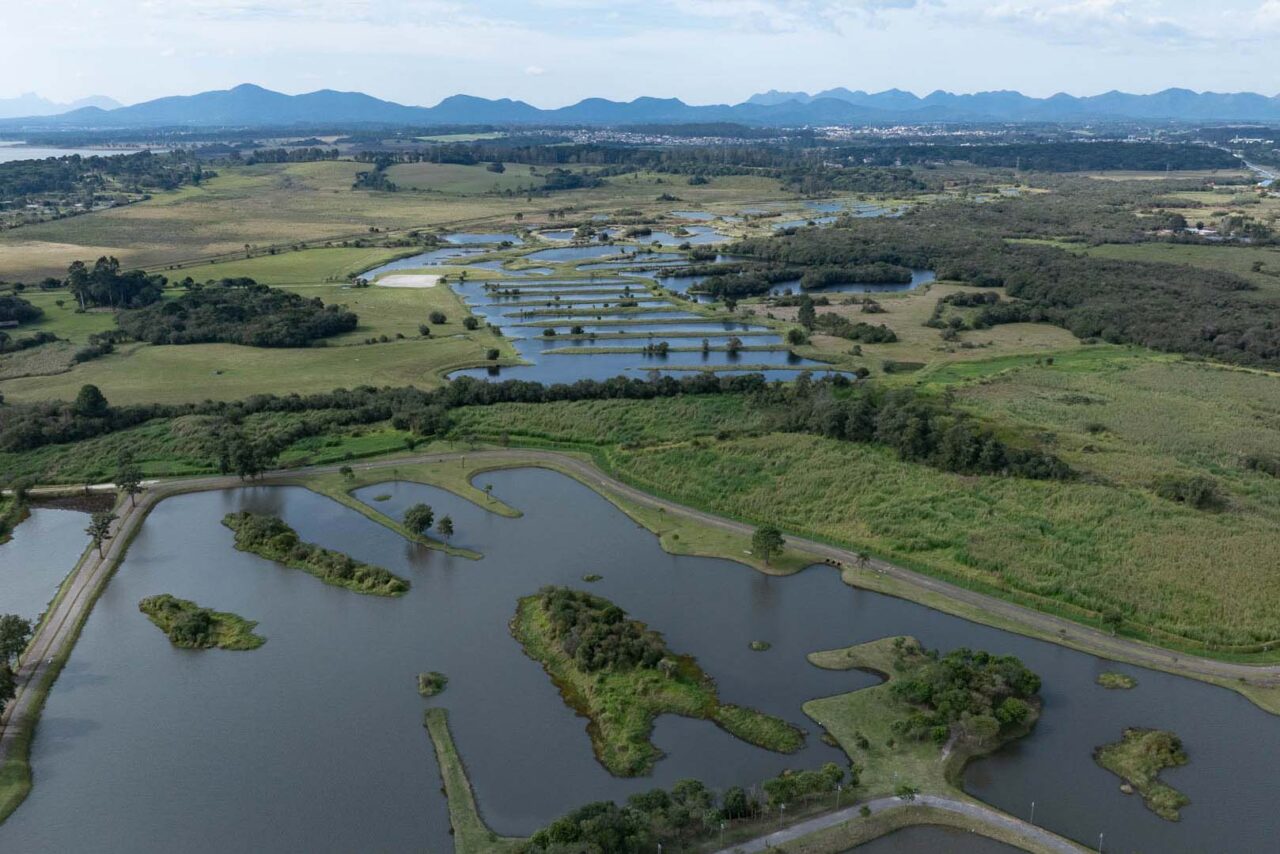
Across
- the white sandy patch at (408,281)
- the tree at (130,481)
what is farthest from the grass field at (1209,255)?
the tree at (130,481)

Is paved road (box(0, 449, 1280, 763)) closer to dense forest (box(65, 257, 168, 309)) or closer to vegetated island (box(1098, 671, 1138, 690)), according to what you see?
vegetated island (box(1098, 671, 1138, 690))

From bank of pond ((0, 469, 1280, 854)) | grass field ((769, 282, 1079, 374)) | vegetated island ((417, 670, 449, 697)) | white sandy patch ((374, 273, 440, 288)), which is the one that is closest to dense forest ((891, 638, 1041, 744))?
bank of pond ((0, 469, 1280, 854))

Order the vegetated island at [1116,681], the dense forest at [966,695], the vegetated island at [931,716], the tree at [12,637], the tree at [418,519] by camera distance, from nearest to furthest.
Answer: the vegetated island at [931,716] < the dense forest at [966,695] < the vegetated island at [1116,681] < the tree at [12,637] < the tree at [418,519]

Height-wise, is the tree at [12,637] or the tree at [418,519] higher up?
the tree at [418,519]

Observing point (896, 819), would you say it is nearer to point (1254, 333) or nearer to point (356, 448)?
point (356, 448)

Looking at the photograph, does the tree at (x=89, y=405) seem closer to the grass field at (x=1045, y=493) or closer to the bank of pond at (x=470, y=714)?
the bank of pond at (x=470, y=714)

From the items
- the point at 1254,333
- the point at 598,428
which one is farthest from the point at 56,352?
the point at 1254,333
